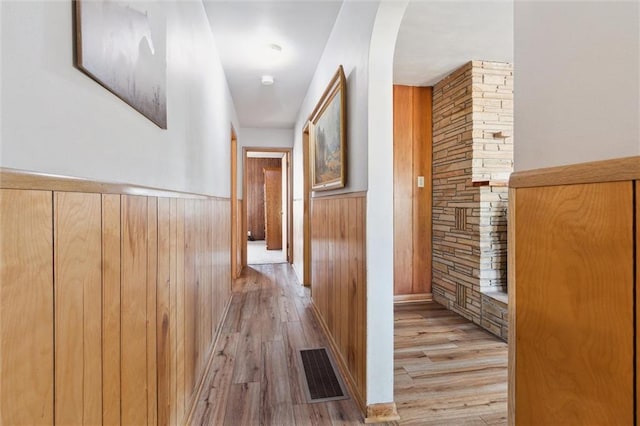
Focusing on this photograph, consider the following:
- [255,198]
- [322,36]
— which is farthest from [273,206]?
[322,36]

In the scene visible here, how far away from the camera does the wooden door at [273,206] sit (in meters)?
6.91

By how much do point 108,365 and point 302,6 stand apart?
6.99ft

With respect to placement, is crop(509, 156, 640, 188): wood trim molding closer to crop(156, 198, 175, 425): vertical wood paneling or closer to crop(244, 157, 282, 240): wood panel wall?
crop(156, 198, 175, 425): vertical wood paneling

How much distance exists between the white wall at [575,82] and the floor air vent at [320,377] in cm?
157

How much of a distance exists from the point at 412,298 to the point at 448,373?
1401mm

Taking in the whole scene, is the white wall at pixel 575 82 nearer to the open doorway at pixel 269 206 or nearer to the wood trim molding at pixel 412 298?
the wood trim molding at pixel 412 298

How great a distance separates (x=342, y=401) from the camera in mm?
1648

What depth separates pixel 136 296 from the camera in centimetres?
91

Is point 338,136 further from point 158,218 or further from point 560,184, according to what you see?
point 560,184

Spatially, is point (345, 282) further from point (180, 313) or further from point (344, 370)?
point (180, 313)

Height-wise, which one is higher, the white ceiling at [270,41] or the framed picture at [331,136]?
the white ceiling at [270,41]

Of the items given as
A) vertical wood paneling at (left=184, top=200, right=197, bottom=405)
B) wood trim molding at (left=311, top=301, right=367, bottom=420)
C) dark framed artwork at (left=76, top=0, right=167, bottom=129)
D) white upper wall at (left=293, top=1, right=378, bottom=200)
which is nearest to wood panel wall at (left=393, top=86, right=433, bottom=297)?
wood trim molding at (left=311, top=301, right=367, bottom=420)

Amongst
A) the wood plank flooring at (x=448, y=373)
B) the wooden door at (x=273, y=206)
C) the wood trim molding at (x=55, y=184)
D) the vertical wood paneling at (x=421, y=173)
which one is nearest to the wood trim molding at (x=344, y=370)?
the wood plank flooring at (x=448, y=373)

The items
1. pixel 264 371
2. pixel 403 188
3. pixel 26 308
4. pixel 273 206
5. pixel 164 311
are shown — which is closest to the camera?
pixel 26 308
